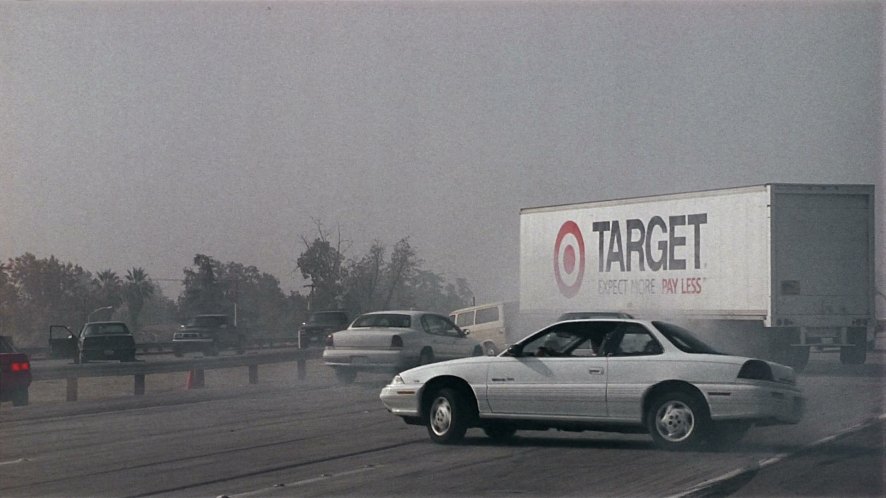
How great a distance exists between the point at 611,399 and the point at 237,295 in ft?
256

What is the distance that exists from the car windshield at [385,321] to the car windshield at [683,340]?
37.7 feet

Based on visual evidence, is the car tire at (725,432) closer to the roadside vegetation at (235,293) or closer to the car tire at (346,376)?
the car tire at (346,376)

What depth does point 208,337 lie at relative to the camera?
49.6 meters

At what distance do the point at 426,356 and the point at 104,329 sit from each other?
20.1 metres

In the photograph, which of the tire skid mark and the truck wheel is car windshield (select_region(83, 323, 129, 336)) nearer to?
the truck wheel

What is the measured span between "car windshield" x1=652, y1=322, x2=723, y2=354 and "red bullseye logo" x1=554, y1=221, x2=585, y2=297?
17.3 metres

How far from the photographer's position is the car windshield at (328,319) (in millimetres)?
46656

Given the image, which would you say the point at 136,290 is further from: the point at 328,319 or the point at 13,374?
the point at 13,374

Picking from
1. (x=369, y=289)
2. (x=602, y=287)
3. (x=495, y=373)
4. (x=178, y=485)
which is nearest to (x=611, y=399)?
(x=495, y=373)

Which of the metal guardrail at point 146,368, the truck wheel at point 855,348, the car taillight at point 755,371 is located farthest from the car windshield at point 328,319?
the car taillight at point 755,371

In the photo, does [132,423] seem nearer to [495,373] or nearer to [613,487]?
[495,373]

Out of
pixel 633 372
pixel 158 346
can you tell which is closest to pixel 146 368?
pixel 633 372

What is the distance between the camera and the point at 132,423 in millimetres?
16344

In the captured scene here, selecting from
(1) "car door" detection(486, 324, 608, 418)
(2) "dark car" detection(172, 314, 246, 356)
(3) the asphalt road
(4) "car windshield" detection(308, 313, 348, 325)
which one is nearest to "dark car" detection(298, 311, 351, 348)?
(4) "car windshield" detection(308, 313, 348, 325)
